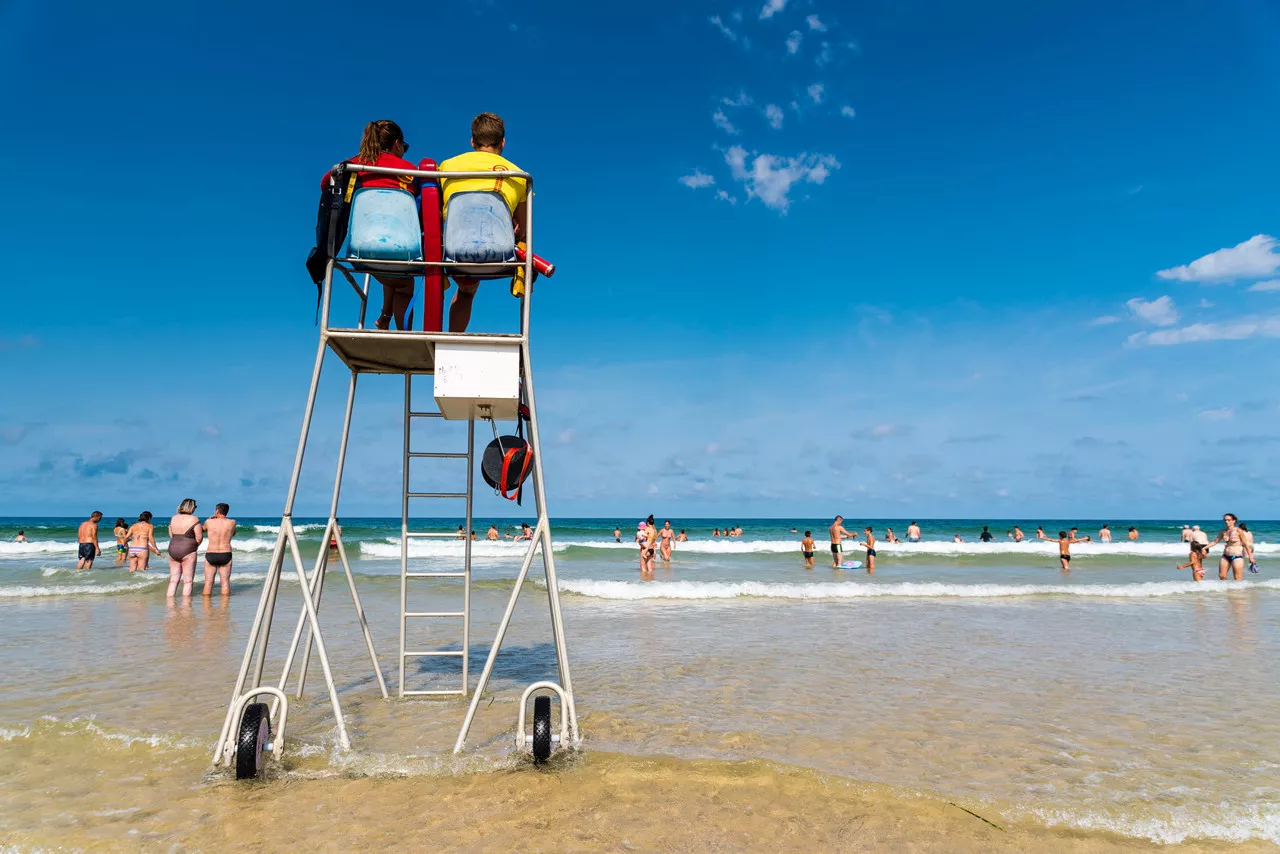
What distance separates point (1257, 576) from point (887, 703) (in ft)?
92.4

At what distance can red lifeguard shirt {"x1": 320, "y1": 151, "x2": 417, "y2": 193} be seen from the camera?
15.6 feet

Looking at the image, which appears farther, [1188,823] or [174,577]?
[174,577]

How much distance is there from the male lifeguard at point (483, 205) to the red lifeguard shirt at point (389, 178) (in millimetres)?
209

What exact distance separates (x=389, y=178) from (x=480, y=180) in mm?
597

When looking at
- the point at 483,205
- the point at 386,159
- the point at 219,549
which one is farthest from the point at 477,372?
the point at 219,549

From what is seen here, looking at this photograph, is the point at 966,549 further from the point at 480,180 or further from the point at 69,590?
the point at 480,180

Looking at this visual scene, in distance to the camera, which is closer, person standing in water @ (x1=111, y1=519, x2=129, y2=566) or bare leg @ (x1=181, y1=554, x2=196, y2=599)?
bare leg @ (x1=181, y1=554, x2=196, y2=599)

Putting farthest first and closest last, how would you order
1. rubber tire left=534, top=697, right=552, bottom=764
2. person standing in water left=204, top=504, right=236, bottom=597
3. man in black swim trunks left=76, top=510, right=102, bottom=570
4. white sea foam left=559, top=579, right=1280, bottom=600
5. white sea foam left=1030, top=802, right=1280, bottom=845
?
1. man in black swim trunks left=76, top=510, right=102, bottom=570
2. white sea foam left=559, top=579, right=1280, bottom=600
3. person standing in water left=204, top=504, right=236, bottom=597
4. rubber tire left=534, top=697, right=552, bottom=764
5. white sea foam left=1030, top=802, right=1280, bottom=845

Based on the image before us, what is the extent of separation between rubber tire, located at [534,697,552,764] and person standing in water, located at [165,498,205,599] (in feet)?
46.0

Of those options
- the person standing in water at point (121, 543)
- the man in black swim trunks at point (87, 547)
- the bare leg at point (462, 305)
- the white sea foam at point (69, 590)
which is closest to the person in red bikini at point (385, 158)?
the bare leg at point (462, 305)

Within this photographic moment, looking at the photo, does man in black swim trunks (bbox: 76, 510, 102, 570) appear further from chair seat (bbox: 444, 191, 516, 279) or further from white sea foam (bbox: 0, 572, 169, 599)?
chair seat (bbox: 444, 191, 516, 279)

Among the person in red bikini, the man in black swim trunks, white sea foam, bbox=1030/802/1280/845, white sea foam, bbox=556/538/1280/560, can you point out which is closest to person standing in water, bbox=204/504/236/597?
the man in black swim trunks

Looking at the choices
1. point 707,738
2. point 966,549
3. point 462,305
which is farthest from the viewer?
point 966,549

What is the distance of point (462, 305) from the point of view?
525cm
